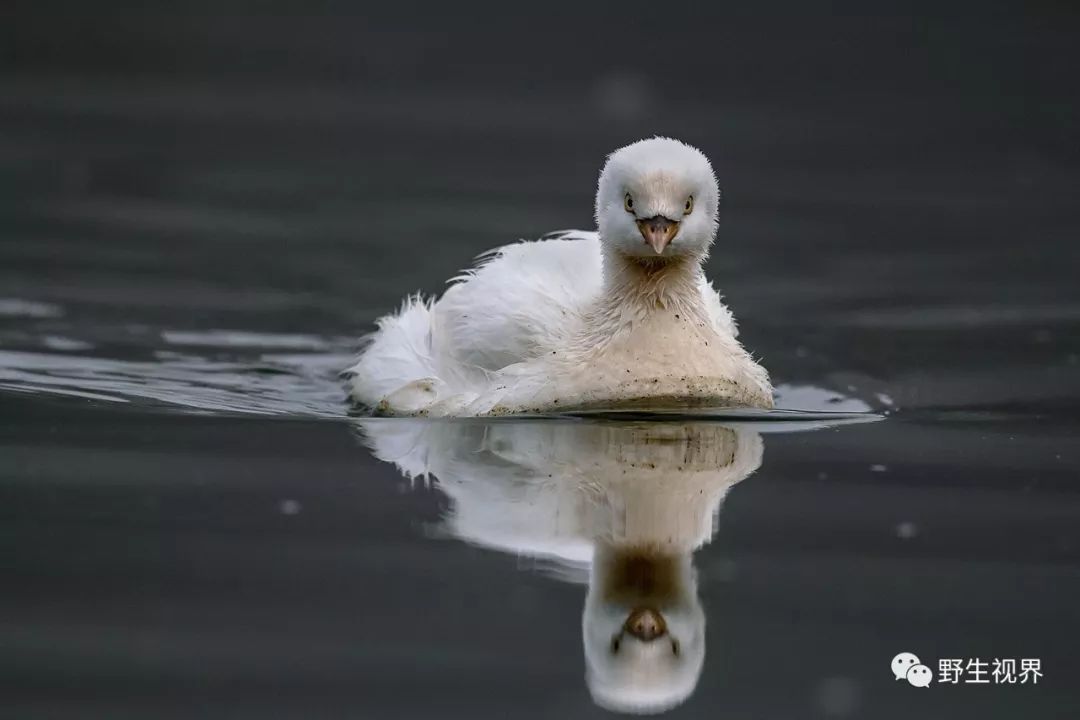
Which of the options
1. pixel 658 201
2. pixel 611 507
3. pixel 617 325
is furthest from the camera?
pixel 617 325

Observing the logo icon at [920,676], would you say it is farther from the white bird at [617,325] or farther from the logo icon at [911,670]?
the white bird at [617,325]

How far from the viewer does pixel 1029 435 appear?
991 centimetres

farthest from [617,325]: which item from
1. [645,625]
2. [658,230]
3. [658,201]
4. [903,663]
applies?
[903,663]

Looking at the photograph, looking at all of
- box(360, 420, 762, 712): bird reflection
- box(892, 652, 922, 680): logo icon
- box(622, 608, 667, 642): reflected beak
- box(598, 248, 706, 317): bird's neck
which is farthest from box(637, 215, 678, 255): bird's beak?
box(892, 652, 922, 680): logo icon

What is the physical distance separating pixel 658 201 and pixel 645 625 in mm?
2943

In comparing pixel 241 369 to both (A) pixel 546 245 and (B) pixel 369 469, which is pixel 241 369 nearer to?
(A) pixel 546 245

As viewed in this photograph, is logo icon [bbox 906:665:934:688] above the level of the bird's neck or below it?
below

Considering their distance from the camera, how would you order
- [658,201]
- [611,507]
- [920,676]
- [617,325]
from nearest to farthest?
1. [920,676]
2. [611,507]
3. [658,201]
4. [617,325]

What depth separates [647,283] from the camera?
973 centimetres

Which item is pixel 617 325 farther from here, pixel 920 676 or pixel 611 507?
pixel 920 676

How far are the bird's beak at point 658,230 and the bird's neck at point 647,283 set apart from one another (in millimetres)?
408

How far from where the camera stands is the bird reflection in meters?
6.61

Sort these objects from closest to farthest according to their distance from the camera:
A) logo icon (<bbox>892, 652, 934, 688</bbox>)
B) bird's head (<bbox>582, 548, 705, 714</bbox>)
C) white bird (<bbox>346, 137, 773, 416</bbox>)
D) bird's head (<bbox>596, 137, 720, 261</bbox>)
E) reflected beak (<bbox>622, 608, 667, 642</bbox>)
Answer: bird's head (<bbox>582, 548, 705, 714</bbox>) → logo icon (<bbox>892, 652, 934, 688</bbox>) → reflected beak (<bbox>622, 608, 667, 642</bbox>) → bird's head (<bbox>596, 137, 720, 261</bbox>) → white bird (<bbox>346, 137, 773, 416</bbox>)

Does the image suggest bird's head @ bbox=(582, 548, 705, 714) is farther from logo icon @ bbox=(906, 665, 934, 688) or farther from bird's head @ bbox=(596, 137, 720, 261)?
bird's head @ bbox=(596, 137, 720, 261)
